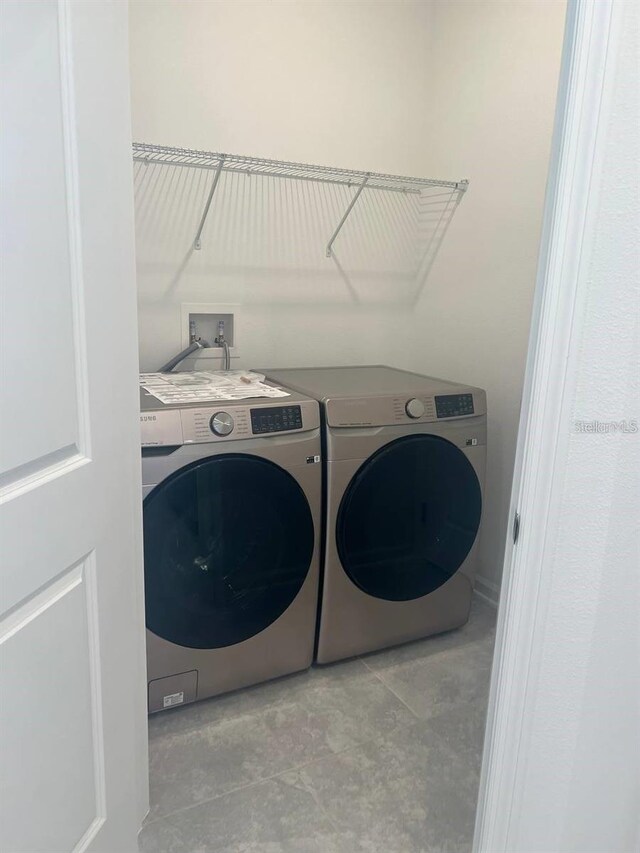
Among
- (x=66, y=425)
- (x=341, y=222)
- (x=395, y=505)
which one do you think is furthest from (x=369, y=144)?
(x=66, y=425)

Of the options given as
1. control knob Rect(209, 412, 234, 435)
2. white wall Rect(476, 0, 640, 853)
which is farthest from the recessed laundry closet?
white wall Rect(476, 0, 640, 853)

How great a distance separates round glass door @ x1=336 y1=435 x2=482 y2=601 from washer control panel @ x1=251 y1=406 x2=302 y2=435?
0.26m

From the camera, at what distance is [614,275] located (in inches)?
35.7

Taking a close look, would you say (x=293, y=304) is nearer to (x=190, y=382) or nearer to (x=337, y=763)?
(x=190, y=382)

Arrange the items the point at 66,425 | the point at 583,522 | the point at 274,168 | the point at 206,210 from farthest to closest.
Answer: the point at 274,168, the point at 206,210, the point at 583,522, the point at 66,425

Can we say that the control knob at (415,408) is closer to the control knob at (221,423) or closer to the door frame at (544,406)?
the control knob at (221,423)

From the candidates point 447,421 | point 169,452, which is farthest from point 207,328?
point 447,421

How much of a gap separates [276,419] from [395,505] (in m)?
0.49

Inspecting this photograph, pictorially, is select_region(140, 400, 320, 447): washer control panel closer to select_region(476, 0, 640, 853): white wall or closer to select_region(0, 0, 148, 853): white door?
select_region(0, 0, 148, 853): white door

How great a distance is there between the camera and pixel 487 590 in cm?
239

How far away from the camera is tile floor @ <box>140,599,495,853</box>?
4.51 feet

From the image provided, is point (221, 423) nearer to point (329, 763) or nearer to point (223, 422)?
point (223, 422)

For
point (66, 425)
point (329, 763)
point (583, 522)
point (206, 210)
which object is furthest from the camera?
point (206, 210)

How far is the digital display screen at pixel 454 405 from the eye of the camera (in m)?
1.91
